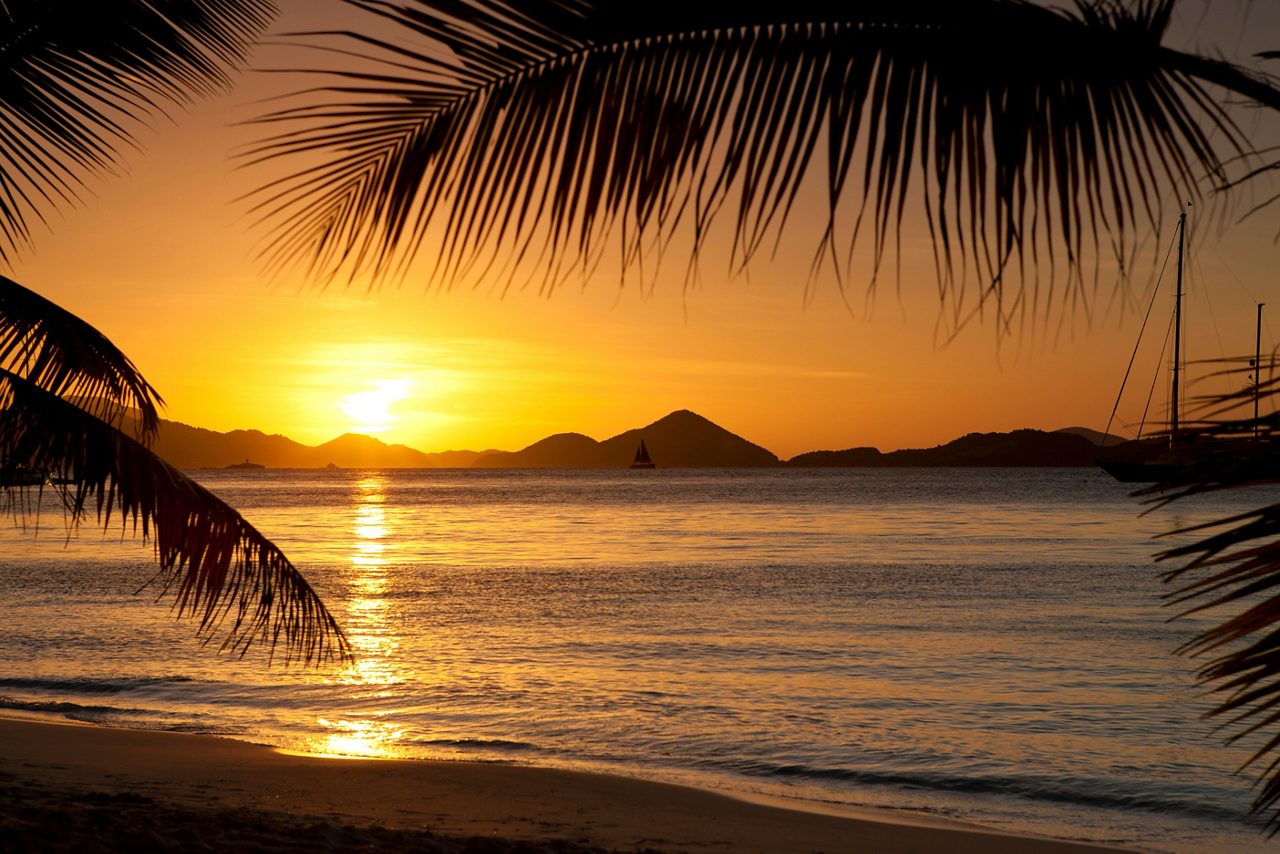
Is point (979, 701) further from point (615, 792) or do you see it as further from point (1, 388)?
point (1, 388)

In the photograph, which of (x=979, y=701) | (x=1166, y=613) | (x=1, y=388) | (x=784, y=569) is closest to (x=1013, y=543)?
(x=784, y=569)

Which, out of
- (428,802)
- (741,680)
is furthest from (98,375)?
(741,680)

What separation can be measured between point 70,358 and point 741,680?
13738 mm

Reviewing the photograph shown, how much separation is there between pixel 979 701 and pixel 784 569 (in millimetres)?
22315

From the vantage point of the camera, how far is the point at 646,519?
74062 mm

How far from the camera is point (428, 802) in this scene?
9844 mm

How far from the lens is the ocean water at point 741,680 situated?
12.1 meters

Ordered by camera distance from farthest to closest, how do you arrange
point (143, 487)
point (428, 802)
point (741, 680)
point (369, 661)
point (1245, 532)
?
point (369, 661) < point (741, 680) < point (428, 802) < point (143, 487) < point (1245, 532)

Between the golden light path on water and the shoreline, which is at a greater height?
the shoreline

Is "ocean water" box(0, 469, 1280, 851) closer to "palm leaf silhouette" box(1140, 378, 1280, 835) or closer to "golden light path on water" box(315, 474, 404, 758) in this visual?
"golden light path on water" box(315, 474, 404, 758)

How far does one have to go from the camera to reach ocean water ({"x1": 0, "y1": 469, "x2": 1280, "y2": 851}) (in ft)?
39.7

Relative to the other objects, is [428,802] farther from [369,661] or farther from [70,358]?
[369,661]

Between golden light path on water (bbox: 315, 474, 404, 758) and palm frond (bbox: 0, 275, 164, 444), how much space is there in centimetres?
547

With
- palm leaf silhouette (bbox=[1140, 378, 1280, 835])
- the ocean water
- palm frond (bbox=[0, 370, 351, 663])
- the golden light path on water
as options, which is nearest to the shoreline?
the ocean water
